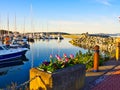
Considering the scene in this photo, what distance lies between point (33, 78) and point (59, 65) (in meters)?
1.32

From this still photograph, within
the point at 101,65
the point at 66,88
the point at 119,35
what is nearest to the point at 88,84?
the point at 66,88

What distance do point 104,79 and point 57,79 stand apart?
13.7 ft

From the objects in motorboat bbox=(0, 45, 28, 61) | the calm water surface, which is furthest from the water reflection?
motorboat bbox=(0, 45, 28, 61)

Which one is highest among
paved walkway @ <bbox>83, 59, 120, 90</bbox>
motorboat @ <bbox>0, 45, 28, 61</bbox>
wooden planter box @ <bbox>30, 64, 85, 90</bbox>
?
wooden planter box @ <bbox>30, 64, 85, 90</bbox>

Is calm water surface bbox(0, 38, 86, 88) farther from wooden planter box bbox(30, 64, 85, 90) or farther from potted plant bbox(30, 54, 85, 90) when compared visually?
wooden planter box bbox(30, 64, 85, 90)

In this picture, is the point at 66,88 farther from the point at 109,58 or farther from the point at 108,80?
the point at 109,58

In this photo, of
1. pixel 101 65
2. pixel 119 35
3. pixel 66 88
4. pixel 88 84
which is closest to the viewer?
pixel 66 88

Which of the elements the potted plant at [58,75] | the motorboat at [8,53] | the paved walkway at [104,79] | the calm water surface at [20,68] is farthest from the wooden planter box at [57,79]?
the motorboat at [8,53]

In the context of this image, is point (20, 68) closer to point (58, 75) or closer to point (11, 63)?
point (11, 63)

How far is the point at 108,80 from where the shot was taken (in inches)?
463

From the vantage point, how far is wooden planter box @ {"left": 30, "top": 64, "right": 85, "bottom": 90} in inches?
320

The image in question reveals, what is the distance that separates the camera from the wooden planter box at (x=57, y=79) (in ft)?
26.7

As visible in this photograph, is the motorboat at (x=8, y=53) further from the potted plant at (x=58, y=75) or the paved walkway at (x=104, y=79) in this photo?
the potted plant at (x=58, y=75)

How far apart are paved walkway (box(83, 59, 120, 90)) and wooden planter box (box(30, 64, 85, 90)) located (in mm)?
1112
